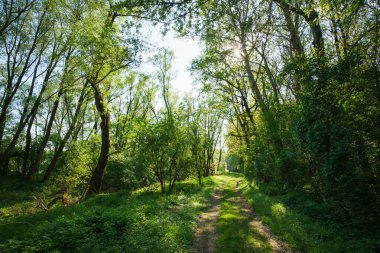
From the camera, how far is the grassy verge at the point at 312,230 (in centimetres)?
627

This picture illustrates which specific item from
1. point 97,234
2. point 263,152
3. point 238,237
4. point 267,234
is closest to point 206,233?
point 238,237

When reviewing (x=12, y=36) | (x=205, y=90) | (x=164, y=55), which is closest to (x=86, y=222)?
(x=205, y=90)

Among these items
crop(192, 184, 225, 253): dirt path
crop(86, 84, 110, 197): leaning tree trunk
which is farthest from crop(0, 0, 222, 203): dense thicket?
crop(192, 184, 225, 253): dirt path

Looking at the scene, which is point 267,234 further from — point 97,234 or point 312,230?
point 97,234

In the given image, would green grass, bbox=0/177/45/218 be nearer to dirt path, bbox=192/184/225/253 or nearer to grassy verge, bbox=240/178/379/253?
dirt path, bbox=192/184/225/253

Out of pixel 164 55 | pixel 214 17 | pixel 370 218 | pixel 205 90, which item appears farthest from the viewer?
pixel 164 55

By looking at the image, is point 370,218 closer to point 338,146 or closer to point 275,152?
point 338,146

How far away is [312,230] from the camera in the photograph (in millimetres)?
7652

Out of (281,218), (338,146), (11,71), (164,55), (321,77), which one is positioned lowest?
(281,218)

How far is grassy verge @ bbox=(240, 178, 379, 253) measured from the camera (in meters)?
6.27

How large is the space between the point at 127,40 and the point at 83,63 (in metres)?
3.40

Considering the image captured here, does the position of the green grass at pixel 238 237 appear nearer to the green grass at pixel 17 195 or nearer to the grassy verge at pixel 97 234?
the grassy verge at pixel 97 234

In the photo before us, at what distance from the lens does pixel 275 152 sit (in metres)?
15.1

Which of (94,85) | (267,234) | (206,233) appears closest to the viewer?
(267,234)
